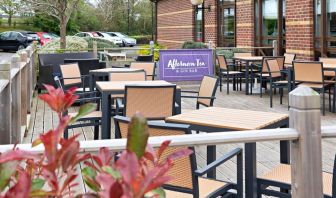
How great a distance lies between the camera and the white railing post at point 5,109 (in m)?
4.53

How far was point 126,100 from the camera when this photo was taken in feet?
16.1

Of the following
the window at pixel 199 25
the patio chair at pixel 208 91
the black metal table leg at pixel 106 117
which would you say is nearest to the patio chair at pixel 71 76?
the black metal table leg at pixel 106 117

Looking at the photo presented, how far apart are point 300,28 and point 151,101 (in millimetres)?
7844

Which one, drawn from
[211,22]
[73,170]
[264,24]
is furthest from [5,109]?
[211,22]

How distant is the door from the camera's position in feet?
53.1

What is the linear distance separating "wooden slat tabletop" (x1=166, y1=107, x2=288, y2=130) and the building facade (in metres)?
7.48

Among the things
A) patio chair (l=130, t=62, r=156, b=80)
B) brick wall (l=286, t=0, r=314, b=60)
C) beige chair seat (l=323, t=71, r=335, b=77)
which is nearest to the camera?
patio chair (l=130, t=62, r=156, b=80)

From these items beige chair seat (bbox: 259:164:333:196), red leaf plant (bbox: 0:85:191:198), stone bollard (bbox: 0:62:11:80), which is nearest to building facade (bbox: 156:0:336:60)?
stone bollard (bbox: 0:62:11:80)

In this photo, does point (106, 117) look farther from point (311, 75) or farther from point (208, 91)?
point (311, 75)

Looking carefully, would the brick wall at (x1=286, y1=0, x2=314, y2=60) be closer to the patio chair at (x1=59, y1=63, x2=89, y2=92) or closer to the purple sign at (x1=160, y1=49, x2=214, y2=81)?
the purple sign at (x1=160, y1=49, x2=214, y2=81)

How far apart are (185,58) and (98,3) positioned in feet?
104

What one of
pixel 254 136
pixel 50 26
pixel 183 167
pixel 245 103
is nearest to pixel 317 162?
pixel 254 136

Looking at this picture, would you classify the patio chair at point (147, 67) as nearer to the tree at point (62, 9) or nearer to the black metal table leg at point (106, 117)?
the black metal table leg at point (106, 117)

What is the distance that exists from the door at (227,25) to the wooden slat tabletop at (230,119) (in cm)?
1223
